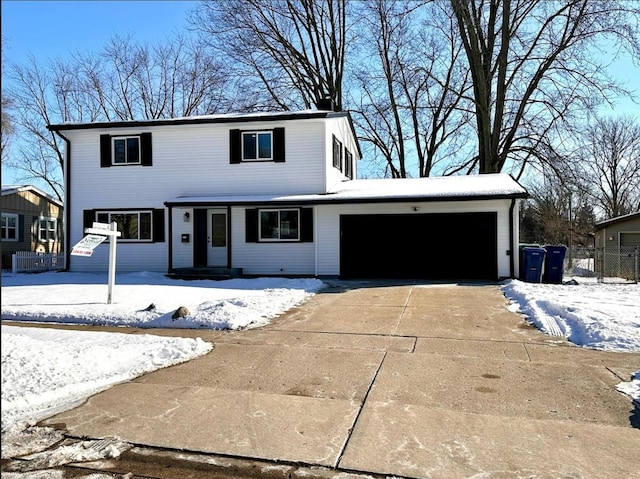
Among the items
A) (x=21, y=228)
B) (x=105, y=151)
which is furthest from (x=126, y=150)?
(x=21, y=228)

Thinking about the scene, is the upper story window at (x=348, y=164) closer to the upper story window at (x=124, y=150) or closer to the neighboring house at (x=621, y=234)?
the upper story window at (x=124, y=150)

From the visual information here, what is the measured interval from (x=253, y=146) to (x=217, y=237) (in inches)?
138

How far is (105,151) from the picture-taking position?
17.8 metres

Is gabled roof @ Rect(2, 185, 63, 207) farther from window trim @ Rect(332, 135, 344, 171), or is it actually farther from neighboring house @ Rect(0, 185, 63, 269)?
window trim @ Rect(332, 135, 344, 171)

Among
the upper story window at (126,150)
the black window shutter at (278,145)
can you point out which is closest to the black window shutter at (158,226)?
the upper story window at (126,150)

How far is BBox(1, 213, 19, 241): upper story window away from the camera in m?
24.0

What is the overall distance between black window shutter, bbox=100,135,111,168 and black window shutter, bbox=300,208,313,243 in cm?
764

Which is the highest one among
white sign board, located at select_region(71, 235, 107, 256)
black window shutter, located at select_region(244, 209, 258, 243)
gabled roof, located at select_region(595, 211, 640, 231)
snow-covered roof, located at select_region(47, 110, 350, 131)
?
snow-covered roof, located at select_region(47, 110, 350, 131)

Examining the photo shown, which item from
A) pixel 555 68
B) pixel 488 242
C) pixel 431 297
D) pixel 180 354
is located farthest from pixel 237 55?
pixel 180 354

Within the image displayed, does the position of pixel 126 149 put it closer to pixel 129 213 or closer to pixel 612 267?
pixel 129 213

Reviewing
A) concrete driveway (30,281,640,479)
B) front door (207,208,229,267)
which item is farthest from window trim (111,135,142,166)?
concrete driveway (30,281,640,479)

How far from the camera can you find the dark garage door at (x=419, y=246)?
15414 mm

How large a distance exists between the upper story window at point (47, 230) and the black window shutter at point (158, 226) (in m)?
13.1

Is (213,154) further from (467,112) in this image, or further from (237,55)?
(467,112)
